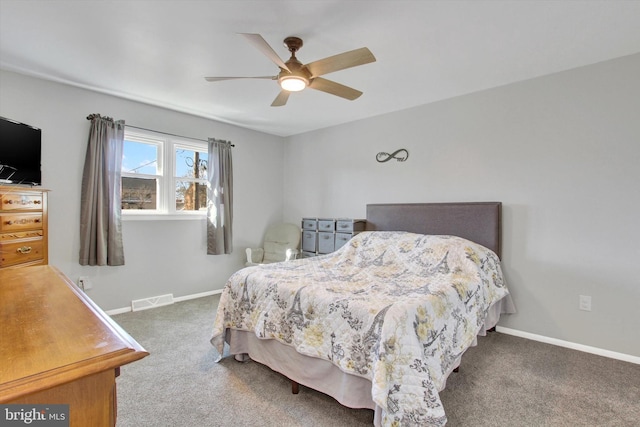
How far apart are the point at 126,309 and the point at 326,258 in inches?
94.5

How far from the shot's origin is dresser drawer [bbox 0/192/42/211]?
2.40m

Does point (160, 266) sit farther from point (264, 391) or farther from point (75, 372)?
point (75, 372)

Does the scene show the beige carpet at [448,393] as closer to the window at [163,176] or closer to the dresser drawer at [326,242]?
the window at [163,176]

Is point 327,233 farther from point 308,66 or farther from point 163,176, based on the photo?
point 308,66

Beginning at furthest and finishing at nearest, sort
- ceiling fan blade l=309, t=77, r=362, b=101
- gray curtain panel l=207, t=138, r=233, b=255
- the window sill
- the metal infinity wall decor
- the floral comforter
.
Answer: gray curtain panel l=207, t=138, r=233, b=255 → the metal infinity wall decor → the window sill → ceiling fan blade l=309, t=77, r=362, b=101 → the floral comforter

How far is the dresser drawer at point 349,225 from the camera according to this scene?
12.8ft

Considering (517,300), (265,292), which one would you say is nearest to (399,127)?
(517,300)

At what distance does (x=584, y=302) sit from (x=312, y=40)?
3140mm

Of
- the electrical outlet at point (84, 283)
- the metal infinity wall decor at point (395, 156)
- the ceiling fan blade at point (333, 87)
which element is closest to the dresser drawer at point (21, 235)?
the electrical outlet at point (84, 283)

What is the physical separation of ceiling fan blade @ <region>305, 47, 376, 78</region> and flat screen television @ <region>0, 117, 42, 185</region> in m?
2.55

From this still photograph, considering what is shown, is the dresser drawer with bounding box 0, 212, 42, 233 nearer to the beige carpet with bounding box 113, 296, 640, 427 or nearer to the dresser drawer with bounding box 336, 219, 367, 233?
the beige carpet with bounding box 113, 296, 640, 427

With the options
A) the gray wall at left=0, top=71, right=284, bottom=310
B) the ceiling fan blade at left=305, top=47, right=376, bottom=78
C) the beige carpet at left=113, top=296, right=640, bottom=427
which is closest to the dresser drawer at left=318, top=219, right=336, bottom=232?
the gray wall at left=0, top=71, right=284, bottom=310

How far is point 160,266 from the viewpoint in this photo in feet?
12.8

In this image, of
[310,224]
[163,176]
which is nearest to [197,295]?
[163,176]
